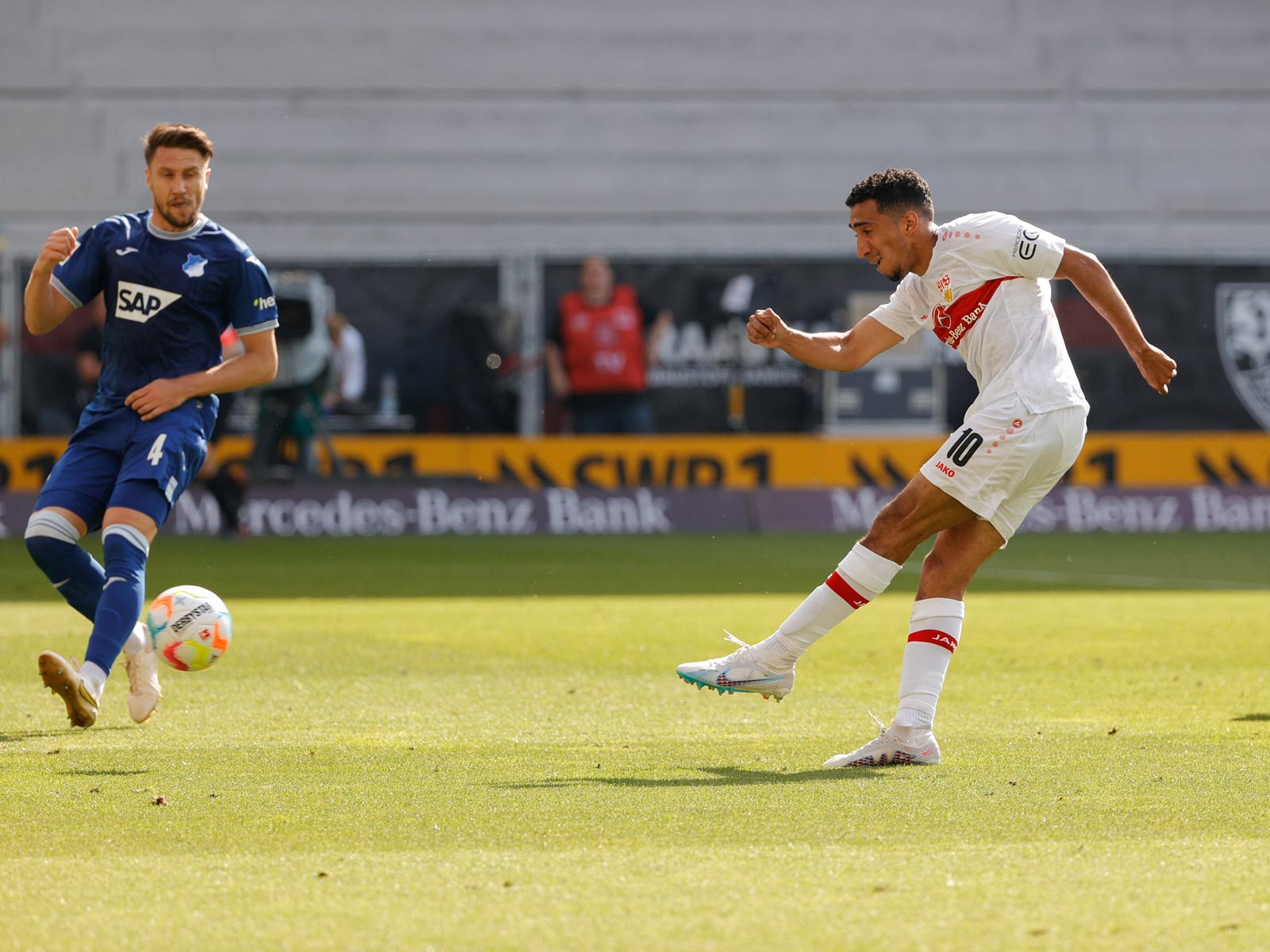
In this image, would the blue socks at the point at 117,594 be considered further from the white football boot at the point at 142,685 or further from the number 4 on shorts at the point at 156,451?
the number 4 on shorts at the point at 156,451

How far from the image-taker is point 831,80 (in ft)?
86.1

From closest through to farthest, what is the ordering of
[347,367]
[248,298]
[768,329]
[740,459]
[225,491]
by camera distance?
1. [768,329]
2. [248,298]
3. [225,491]
4. [740,459]
5. [347,367]

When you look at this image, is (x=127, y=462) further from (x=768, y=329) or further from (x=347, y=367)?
(x=347, y=367)

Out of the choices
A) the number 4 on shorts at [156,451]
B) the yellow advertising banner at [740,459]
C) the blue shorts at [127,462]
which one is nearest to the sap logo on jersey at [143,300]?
the blue shorts at [127,462]

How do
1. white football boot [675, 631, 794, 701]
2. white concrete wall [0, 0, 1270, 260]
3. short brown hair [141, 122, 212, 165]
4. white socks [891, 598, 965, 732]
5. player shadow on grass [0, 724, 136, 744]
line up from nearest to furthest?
white socks [891, 598, 965, 732] → white football boot [675, 631, 794, 701] → player shadow on grass [0, 724, 136, 744] → short brown hair [141, 122, 212, 165] → white concrete wall [0, 0, 1270, 260]

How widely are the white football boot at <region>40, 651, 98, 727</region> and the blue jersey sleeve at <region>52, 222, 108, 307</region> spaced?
1.40 metres

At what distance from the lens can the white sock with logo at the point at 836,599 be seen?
5.96 meters

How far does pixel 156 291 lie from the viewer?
660 cm

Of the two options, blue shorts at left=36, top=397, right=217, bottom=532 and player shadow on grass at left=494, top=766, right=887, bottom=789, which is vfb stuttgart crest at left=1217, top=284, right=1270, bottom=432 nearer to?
blue shorts at left=36, top=397, right=217, bottom=532

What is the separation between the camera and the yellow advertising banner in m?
20.2

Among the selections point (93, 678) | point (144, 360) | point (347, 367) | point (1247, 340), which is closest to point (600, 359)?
point (347, 367)

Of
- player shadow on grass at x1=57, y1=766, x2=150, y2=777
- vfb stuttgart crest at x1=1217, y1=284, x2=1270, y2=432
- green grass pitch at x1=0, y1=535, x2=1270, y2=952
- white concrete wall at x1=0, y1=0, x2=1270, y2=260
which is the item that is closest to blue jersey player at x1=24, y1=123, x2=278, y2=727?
green grass pitch at x1=0, y1=535, x2=1270, y2=952

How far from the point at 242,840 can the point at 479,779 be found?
103 centimetres

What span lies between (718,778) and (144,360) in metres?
2.76
